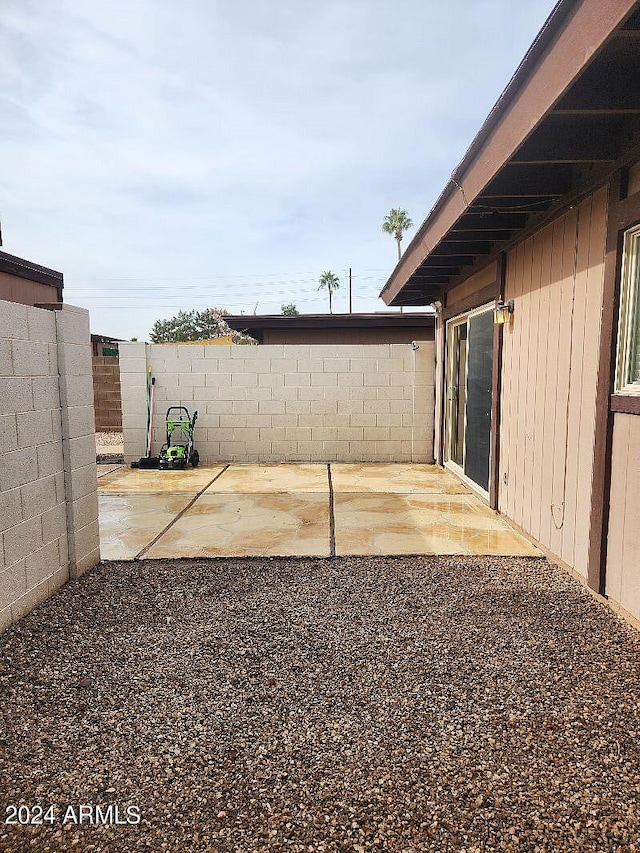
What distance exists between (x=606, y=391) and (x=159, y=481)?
16.8ft

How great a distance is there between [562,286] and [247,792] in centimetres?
321

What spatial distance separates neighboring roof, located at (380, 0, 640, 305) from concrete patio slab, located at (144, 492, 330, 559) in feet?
8.64

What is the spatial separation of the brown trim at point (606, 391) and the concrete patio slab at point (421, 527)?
735 millimetres

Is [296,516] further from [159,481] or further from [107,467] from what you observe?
[107,467]

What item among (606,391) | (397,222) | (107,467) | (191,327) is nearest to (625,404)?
(606,391)

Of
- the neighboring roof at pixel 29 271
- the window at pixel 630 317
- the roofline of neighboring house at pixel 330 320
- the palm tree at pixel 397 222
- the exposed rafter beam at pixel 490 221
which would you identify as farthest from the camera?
the palm tree at pixel 397 222

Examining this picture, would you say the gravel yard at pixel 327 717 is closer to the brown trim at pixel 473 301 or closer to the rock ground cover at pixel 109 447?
the brown trim at pixel 473 301

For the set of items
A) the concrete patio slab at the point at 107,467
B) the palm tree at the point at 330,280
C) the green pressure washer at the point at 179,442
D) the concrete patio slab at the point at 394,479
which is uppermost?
the palm tree at the point at 330,280

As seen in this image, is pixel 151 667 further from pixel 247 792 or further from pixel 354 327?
pixel 354 327

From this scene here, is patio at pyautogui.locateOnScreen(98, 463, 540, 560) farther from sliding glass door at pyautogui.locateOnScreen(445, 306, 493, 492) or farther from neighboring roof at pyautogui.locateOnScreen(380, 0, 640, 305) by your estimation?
neighboring roof at pyautogui.locateOnScreen(380, 0, 640, 305)

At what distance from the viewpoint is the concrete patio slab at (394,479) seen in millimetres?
5586

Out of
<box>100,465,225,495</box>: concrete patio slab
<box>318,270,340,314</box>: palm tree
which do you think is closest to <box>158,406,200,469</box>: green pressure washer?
<box>100,465,225,495</box>: concrete patio slab

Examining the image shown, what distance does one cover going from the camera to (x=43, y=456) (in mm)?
2760

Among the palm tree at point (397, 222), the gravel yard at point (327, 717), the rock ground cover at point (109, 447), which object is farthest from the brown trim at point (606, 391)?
the palm tree at point (397, 222)
